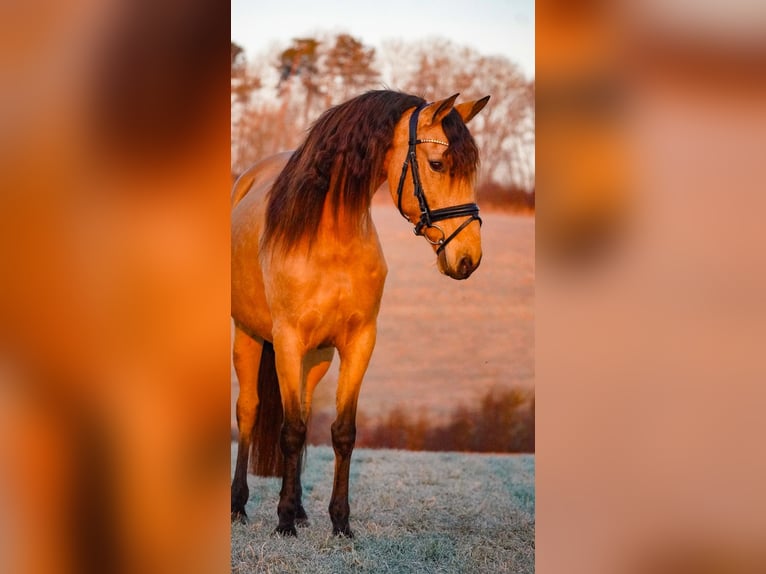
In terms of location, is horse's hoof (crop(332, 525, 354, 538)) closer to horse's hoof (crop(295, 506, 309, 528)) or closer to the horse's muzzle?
horse's hoof (crop(295, 506, 309, 528))

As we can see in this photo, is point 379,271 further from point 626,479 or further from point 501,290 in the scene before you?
point 501,290

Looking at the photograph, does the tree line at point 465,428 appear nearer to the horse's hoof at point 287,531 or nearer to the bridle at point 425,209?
the horse's hoof at point 287,531

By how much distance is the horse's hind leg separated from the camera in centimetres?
371

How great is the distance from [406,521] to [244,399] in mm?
902

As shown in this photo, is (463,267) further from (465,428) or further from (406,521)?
(465,428)

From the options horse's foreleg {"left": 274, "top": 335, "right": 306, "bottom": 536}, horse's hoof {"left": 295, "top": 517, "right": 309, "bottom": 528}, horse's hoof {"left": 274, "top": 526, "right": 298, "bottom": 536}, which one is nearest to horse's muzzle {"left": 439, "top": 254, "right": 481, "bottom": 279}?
horse's foreleg {"left": 274, "top": 335, "right": 306, "bottom": 536}

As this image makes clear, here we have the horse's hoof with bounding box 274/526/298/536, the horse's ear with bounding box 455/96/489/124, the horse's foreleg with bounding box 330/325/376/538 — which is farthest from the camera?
the horse's hoof with bounding box 274/526/298/536

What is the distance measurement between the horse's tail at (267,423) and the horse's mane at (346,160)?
895mm

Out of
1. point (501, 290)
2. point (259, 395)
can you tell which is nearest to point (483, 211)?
point (501, 290)

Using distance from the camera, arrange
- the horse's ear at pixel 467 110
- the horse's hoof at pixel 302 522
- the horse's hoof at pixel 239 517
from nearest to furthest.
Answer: the horse's ear at pixel 467 110, the horse's hoof at pixel 302 522, the horse's hoof at pixel 239 517

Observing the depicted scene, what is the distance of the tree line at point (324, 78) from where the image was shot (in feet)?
20.6

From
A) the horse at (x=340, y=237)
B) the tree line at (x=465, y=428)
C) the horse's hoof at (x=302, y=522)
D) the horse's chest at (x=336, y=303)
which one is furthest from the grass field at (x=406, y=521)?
the horse's chest at (x=336, y=303)

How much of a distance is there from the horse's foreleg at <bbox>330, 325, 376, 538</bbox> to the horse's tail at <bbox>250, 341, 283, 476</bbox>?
0.63m

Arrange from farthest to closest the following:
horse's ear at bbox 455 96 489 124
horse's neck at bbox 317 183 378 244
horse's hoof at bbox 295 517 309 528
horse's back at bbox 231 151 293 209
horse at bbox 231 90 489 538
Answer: horse's back at bbox 231 151 293 209, horse's hoof at bbox 295 517 309 528, horse's neck at bbox 317 183 378 244, horse's ear at bbox 455 96 489 124, horse at bbox 231 90 489 538
